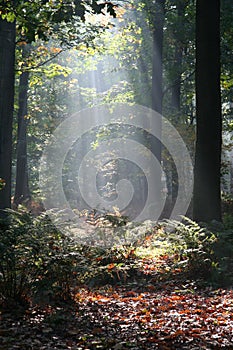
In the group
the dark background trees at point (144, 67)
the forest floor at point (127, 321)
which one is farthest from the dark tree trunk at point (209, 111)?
the forest floor at point (127, 321)

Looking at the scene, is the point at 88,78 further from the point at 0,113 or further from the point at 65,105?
the point at 0,113

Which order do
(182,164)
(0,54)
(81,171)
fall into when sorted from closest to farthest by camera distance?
(0,54) → (182,164) → (81,171)

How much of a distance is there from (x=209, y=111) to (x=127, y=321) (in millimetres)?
5571

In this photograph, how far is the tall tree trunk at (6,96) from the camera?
39.8ft

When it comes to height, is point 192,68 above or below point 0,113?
above

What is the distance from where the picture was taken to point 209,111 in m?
10.5

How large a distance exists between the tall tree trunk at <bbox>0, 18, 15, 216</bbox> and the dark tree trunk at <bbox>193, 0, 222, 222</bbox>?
459cm

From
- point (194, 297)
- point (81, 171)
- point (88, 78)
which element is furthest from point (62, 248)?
point (88, 78)

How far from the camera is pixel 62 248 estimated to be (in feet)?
24.8

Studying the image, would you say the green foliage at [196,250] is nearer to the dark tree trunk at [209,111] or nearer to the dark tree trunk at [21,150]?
the dark tree trunk at [209,111]

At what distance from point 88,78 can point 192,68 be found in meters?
28.0

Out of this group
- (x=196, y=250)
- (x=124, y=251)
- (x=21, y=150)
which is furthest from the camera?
(x=21, y=150)

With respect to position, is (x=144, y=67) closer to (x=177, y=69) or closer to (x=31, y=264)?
(x=177, y=69)

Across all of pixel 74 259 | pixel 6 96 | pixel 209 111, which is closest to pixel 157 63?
pixel 6 96
